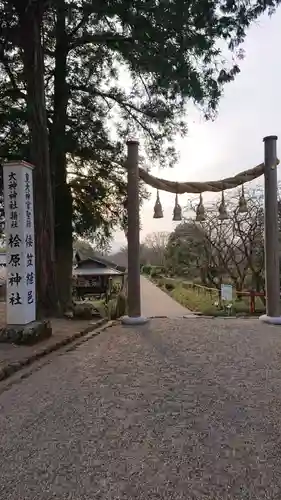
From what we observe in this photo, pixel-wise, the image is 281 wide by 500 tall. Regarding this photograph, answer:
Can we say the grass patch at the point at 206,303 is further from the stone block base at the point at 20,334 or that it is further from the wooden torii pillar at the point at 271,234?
the stone block base at the point at 20,334

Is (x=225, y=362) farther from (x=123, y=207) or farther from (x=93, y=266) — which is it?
(x=93, y=266)

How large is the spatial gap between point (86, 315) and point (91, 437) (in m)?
6.54

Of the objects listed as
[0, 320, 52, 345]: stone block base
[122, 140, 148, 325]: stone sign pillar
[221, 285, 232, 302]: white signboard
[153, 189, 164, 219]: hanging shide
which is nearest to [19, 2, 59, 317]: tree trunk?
[122, 140, 148, 325]: stone sign pillar

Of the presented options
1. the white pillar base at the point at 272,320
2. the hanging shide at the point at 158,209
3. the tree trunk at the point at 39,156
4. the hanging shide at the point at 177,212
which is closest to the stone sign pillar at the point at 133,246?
the hanging shide at the point at 158,209

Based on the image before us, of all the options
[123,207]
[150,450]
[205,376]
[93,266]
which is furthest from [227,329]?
[93,266]

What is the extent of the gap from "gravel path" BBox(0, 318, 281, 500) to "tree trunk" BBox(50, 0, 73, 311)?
486 cm

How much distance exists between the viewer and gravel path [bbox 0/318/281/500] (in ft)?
7.88

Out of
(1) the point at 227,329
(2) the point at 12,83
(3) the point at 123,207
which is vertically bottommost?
(1) the point at 227,329

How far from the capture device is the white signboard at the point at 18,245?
6375mm

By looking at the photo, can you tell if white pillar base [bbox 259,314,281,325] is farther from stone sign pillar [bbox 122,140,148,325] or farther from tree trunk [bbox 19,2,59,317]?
tree trunk [bbox 19,2,59,317]

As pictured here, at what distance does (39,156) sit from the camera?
847 centimetres

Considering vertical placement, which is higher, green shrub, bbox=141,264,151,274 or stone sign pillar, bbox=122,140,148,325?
stone sign pillar, bbox=122,140,148,325

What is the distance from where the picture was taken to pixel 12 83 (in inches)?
394

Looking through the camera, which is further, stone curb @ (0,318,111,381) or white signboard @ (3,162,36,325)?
white signboard @ (3,162,36,325)
